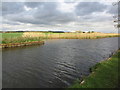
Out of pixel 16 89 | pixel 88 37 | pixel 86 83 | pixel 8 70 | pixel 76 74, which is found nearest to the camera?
pixel 86 83

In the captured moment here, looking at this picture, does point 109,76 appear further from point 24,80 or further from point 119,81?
point 24,80

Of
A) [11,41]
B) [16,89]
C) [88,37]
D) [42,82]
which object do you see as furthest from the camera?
[88,37]

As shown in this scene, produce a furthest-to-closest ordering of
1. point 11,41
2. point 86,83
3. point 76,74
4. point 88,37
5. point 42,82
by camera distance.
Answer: point 88,37 → point 11,41 → point 76,74 → point 42,82 → point 86,83

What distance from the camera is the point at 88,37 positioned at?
189ft

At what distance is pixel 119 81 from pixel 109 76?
2.92 feet

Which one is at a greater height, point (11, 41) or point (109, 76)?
point (11, 41)

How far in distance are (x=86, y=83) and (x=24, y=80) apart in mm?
4839

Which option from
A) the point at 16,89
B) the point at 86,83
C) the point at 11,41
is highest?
the point at 11,41

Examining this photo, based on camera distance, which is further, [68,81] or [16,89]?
[68,81]

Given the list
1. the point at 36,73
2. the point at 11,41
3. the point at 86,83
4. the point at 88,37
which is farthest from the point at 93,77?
the point at 88,37

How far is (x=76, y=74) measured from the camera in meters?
10.3

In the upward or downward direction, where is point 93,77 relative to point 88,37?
downward

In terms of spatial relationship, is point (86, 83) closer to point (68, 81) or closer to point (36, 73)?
point (68, 81)

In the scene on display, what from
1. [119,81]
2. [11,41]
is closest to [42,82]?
[119,81]
